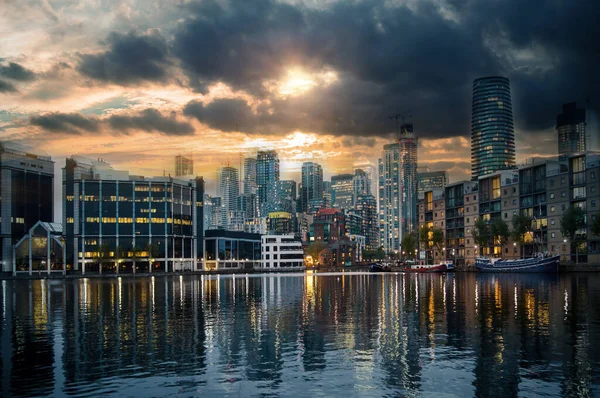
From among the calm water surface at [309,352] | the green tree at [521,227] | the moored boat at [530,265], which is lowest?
the moored boat at [530,265]

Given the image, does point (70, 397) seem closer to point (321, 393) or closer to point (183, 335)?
point (321, 393)

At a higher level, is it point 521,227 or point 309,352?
point 521,227

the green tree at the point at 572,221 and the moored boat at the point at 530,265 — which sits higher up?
the green tree at the point at 572,221

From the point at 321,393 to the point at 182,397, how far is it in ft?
22.5

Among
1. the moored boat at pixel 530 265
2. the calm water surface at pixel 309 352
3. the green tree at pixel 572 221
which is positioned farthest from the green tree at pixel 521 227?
the calm water surface at pixel 309 352

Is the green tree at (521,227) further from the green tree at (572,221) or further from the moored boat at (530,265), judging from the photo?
the green tree at (572,221)

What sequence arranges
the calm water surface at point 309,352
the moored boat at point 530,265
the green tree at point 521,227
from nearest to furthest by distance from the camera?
the calm water surface at point 309,352 < the moored boat at point 530,265 < the green tree at point 521,227

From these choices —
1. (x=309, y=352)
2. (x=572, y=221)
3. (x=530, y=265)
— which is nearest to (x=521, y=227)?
(x=530, y=265)

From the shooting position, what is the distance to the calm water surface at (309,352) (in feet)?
100

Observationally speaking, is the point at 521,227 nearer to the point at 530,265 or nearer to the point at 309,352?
the point at 530,265

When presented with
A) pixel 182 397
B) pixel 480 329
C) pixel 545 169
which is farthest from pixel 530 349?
pixel 545 169

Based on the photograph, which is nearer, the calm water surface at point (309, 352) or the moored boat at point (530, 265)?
the calm water surface at point (309, 352)

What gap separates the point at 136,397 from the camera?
28766mm

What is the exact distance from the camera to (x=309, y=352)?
39625 millimetres
